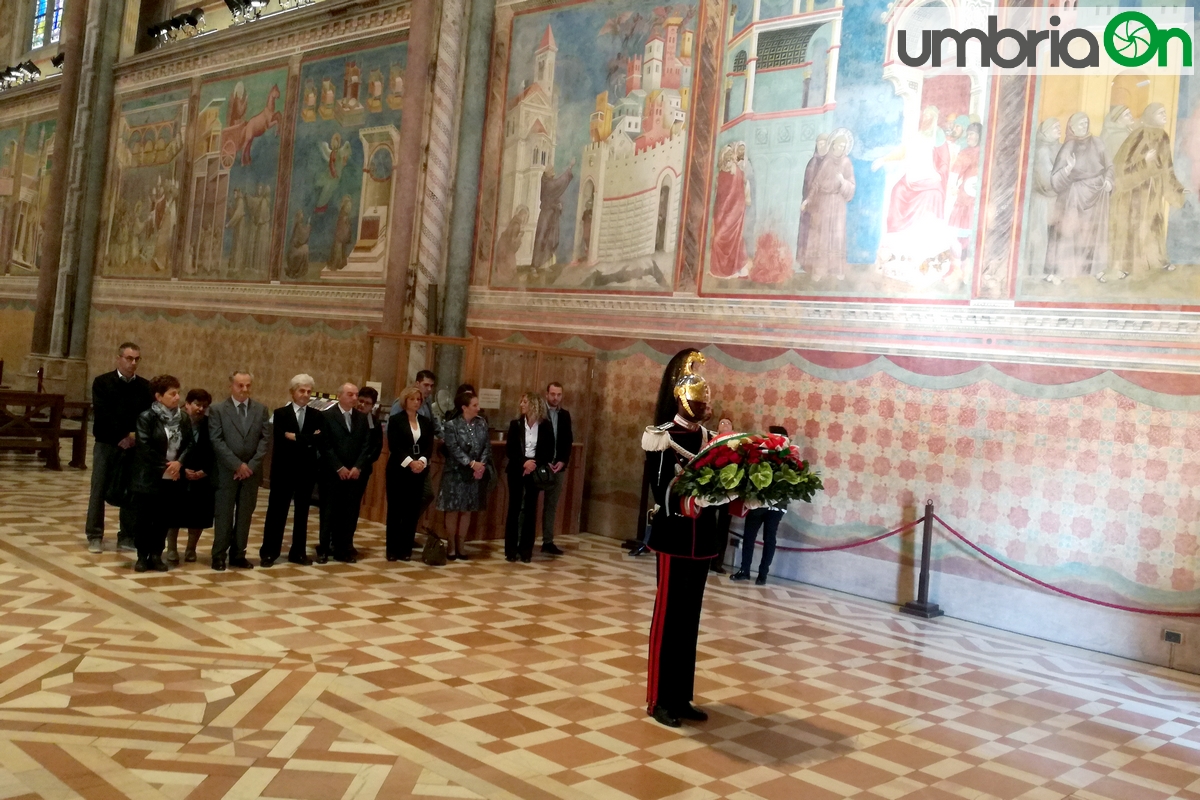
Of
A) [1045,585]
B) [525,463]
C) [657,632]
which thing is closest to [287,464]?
[525,463]

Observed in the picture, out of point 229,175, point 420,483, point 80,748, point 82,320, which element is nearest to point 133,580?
point 420,483

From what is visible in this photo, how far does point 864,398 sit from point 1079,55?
3.64 metres

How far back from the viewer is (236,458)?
28.2ft

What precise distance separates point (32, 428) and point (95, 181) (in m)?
8.32

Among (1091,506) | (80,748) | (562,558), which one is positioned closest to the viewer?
(80,748)

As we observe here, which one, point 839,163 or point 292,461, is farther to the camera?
point 839,163

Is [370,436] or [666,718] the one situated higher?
[370,436]

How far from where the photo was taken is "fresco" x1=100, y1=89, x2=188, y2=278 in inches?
757

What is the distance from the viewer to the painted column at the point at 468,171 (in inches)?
549

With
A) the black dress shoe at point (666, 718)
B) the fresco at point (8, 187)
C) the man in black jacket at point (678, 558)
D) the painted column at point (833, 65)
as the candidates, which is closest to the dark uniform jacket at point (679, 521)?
the man in black jacket at point (678, 558)

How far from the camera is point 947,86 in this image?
988cm

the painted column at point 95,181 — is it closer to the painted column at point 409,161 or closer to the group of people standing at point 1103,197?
the painted column at point 409,161

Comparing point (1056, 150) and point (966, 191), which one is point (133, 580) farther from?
point (1056, 150)

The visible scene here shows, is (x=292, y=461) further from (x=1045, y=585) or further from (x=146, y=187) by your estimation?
(x=146, y=187)
